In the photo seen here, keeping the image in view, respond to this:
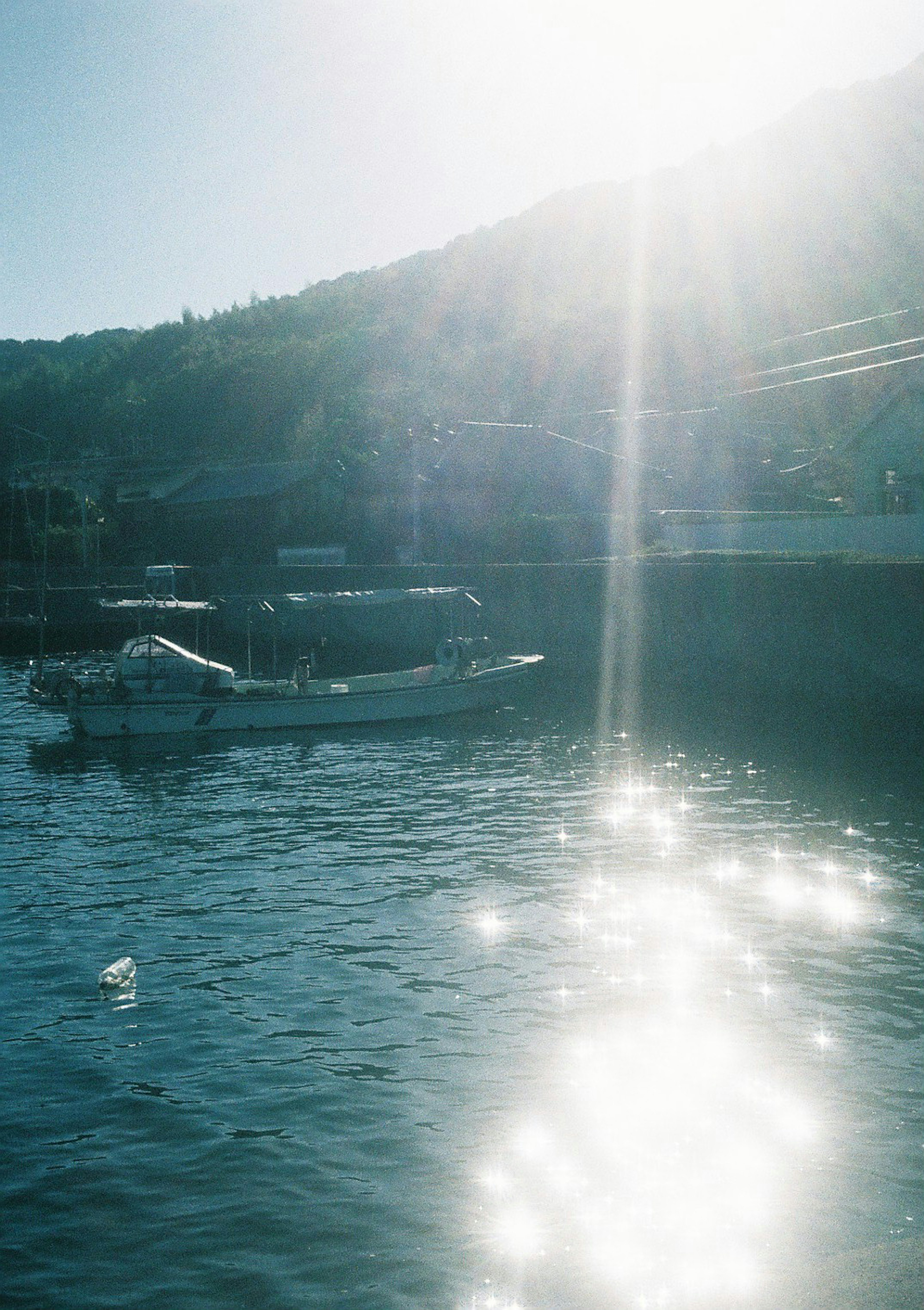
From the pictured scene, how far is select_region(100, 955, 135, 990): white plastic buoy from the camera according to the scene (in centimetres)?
1538

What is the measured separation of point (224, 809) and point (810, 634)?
22442mm

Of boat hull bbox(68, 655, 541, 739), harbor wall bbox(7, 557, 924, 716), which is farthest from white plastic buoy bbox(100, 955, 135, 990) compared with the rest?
harbor wall bbox(7, 557, 924, 716)

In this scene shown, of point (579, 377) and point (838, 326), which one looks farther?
point (579, 377)

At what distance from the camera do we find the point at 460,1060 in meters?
13.2

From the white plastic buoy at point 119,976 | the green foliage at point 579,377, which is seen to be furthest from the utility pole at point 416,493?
the white plastic buoy at point 119,976

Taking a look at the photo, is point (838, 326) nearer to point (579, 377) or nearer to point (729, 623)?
point (729, 623)

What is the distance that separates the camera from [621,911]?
1870 centimetres

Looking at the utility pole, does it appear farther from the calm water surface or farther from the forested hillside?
the calm water surface

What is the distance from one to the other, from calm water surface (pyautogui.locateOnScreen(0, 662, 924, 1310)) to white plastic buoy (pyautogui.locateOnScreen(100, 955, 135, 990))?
266 mm

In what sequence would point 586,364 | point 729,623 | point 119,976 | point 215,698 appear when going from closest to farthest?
point 119,976, point 215,698, point 729,623, point 586,364

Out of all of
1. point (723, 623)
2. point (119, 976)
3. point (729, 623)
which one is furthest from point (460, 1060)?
point (723, 623)

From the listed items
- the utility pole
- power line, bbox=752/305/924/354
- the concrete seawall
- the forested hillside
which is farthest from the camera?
the forested hillside

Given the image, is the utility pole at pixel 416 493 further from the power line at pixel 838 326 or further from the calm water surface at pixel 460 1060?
the calm water surface at pixel 460 1060

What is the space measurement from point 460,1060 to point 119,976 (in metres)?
4.78
